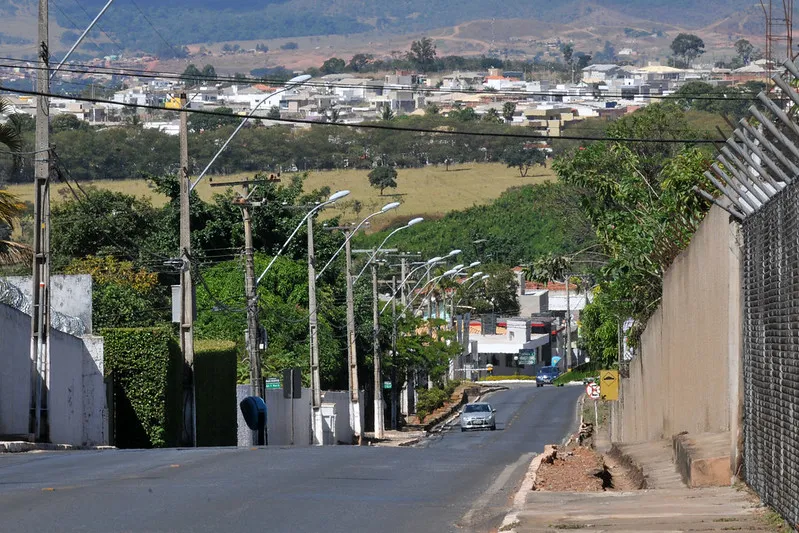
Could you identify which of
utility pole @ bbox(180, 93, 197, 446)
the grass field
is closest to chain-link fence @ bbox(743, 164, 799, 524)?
utility pole @ bbox(180, 93, 197, 446)

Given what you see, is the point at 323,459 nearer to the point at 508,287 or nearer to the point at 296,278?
the point at 296,278

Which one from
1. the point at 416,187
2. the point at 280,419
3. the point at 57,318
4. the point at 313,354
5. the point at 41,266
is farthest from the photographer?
the point at 416,187

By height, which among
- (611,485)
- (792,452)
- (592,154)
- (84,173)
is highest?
(84,173)

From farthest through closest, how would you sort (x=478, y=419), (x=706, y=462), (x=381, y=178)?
1. (x=381, y=178)
2. (x=478, y=419)
3. (x=706, y=462)

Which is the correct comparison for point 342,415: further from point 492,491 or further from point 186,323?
point 492,491

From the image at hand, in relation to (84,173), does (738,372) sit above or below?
below

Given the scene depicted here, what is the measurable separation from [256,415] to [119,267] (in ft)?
79.0

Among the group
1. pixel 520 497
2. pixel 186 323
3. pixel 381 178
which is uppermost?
pixel 381 178

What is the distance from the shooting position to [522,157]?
158 meters

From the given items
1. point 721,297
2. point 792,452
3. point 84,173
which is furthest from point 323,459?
point 84,173

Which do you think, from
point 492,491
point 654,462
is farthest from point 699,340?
point 492,491

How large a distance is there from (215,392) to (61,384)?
8.20 metres

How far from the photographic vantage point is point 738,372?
45.3 feet

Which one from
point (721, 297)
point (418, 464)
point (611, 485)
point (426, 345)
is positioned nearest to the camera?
point (721, 297)
